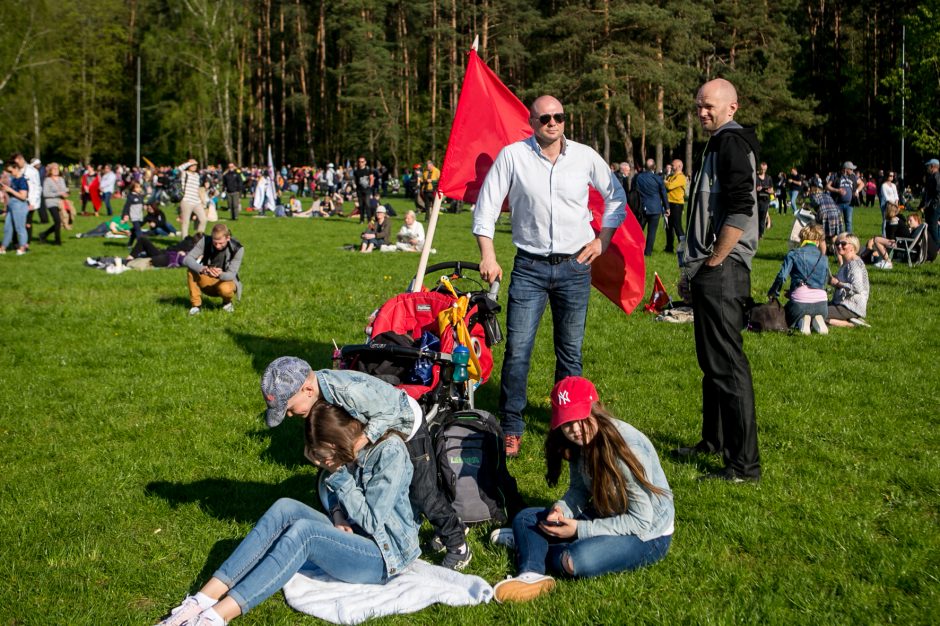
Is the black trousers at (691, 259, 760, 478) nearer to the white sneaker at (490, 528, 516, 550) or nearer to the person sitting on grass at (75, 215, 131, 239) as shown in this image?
the white sneaker at (490, 528, 516, 550)

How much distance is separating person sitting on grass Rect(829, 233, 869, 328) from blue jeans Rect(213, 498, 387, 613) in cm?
850

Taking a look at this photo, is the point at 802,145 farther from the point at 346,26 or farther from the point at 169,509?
the point at 169,509

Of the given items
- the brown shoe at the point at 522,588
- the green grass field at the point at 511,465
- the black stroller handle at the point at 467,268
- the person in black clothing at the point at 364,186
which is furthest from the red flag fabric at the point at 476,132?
the person in black clothing at the point at 364,186

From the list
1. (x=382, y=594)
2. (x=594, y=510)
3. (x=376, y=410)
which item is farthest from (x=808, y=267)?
(x=382, y=594)

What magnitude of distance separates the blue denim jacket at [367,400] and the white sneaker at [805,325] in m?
7.50

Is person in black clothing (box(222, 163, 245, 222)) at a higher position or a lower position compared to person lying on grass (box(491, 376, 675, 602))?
higher

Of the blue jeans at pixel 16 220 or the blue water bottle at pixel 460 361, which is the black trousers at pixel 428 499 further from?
the blue jeans at pixel 16 220

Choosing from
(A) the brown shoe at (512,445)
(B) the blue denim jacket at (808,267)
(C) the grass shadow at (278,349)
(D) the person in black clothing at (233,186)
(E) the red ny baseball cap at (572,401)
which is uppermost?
(D) the person in black clothing at (233,186)

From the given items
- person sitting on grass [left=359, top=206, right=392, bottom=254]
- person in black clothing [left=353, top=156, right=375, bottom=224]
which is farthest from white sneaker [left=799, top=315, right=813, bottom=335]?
person in black clothing [left=353, top=156, right=375, bottom=224]

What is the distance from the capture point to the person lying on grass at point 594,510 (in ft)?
14.6

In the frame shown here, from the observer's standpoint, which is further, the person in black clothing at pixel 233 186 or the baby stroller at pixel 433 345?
the person in black clothing at pixel 233 186

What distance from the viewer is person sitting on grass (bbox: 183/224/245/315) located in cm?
1195

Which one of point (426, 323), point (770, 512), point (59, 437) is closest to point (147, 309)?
point (59, 437)

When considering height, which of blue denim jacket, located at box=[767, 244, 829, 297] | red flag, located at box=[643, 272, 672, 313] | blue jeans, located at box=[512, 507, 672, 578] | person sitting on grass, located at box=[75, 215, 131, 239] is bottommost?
blue jeans, located at box=[512, 507, 672, 578]
